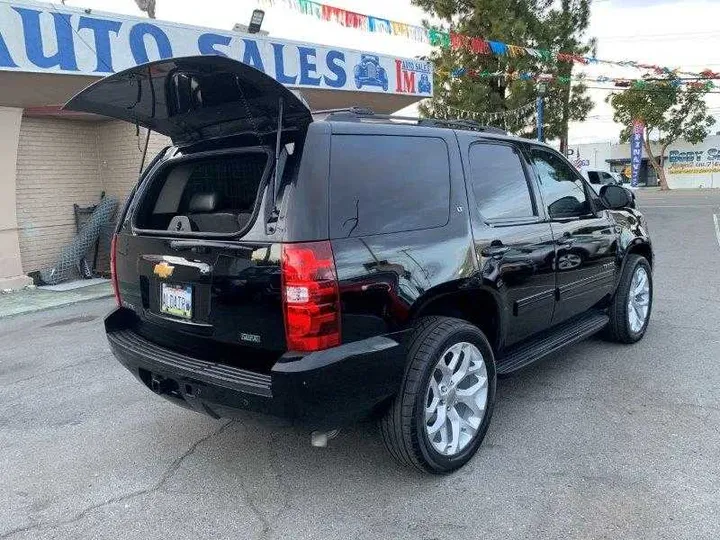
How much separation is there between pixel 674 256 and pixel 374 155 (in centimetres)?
923

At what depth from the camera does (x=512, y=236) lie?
3637mm

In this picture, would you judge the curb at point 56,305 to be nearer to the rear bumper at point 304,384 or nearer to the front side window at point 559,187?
the rear bumper at point 304,384

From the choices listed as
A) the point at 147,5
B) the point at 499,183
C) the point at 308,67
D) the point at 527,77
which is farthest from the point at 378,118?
the point at 527,77

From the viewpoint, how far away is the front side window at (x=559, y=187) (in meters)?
4.20

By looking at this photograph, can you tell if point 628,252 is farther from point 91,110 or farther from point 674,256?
point 674,256

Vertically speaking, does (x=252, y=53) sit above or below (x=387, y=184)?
above

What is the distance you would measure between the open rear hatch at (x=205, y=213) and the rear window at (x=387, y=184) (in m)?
0.26

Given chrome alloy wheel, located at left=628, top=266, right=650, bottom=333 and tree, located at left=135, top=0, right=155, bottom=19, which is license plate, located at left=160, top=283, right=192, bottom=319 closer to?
chrome alloy wheel, located at left=628, top=266, right=650, bottom=333

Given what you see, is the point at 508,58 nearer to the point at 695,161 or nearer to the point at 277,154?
the point at 277,154

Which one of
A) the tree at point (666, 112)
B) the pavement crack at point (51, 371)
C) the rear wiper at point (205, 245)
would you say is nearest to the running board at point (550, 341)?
the rear wiper at point (205, 245)

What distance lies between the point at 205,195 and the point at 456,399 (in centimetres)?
183

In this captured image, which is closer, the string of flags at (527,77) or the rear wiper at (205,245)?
the rear wiper at (205,245)

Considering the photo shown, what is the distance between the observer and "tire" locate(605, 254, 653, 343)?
5.02 metres

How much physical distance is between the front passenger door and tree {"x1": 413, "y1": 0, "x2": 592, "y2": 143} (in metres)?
16.0
